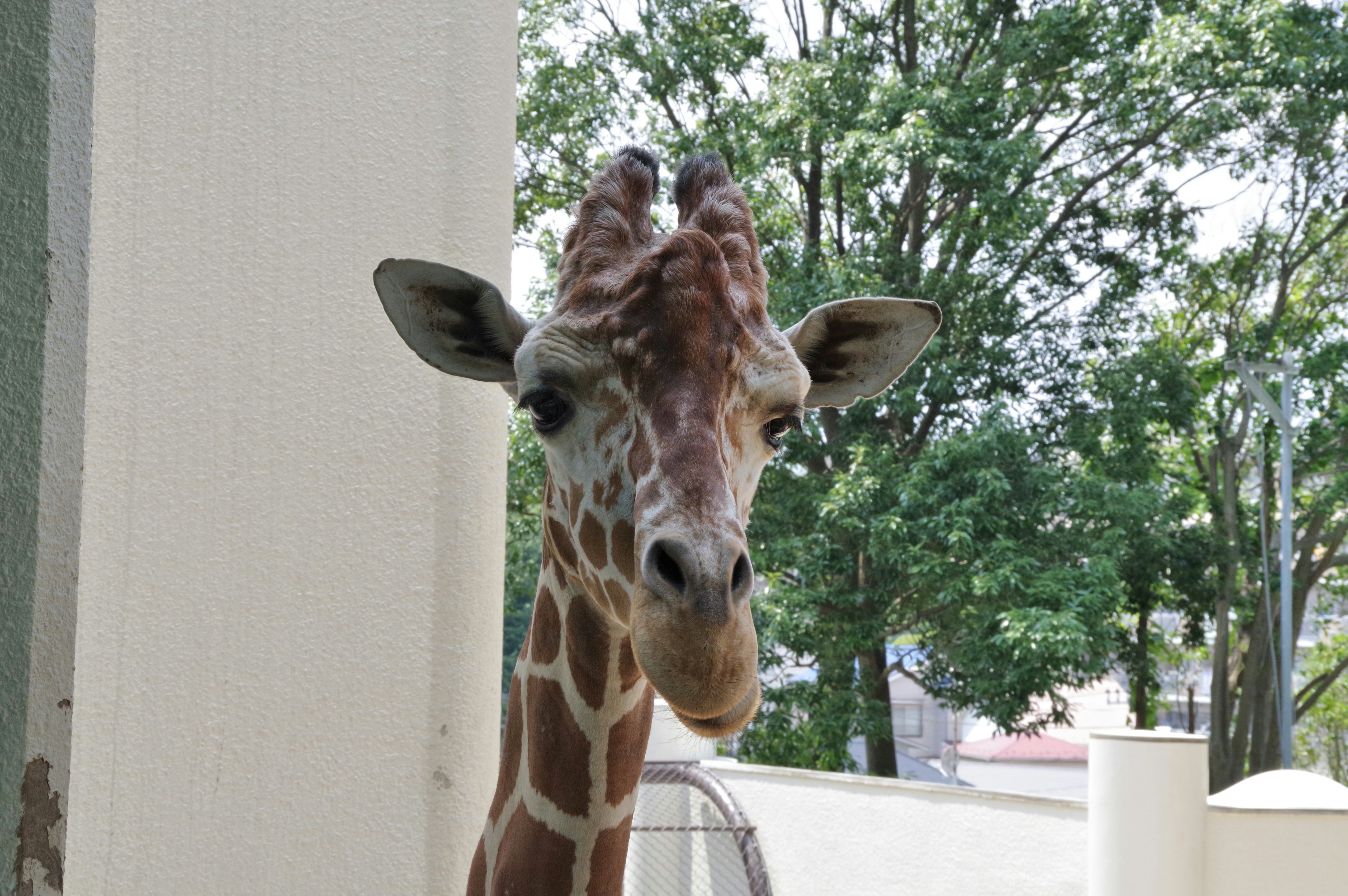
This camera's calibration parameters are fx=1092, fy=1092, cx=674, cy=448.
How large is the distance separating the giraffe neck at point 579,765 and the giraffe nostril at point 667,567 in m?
0.43

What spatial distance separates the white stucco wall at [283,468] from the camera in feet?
6.61

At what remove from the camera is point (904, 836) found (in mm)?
5875

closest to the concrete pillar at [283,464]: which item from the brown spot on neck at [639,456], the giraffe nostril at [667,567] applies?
the brown spot on neck at [639,456]

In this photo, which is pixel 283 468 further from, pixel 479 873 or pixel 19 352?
pixel 479 873

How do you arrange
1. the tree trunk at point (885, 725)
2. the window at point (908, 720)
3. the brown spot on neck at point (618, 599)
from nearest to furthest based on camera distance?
the brown spot on neck at point (618, 599)
the tree trunk at point (885, 725)
the window at point (908, 720)

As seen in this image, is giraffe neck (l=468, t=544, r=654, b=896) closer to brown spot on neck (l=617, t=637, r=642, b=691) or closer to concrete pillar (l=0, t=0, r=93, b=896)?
brown spot on neck (l=617, t=637, r=642, b=691)

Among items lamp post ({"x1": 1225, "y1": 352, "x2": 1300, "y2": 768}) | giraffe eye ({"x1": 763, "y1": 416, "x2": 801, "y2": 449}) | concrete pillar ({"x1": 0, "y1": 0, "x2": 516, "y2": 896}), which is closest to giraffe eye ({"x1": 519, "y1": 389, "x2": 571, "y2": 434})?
giraffe eye ({"x1": 763, "y1": 416, "x2": 801, "y2": 449})

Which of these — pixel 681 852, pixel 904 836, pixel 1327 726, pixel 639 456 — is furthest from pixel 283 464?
pixel 1327 726

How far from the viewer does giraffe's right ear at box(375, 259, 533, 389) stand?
1.66 m

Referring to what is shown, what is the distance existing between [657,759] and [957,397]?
6.91 metres

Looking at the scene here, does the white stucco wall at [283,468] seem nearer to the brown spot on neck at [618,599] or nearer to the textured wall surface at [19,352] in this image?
the textured wall surface at [19,352]

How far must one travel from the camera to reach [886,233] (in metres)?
12.1

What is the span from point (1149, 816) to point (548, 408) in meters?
3.93

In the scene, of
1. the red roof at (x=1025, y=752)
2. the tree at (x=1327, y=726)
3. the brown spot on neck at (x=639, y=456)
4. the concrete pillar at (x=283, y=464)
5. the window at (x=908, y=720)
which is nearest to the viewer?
the brown spot on neck at (x=639, y=456)
